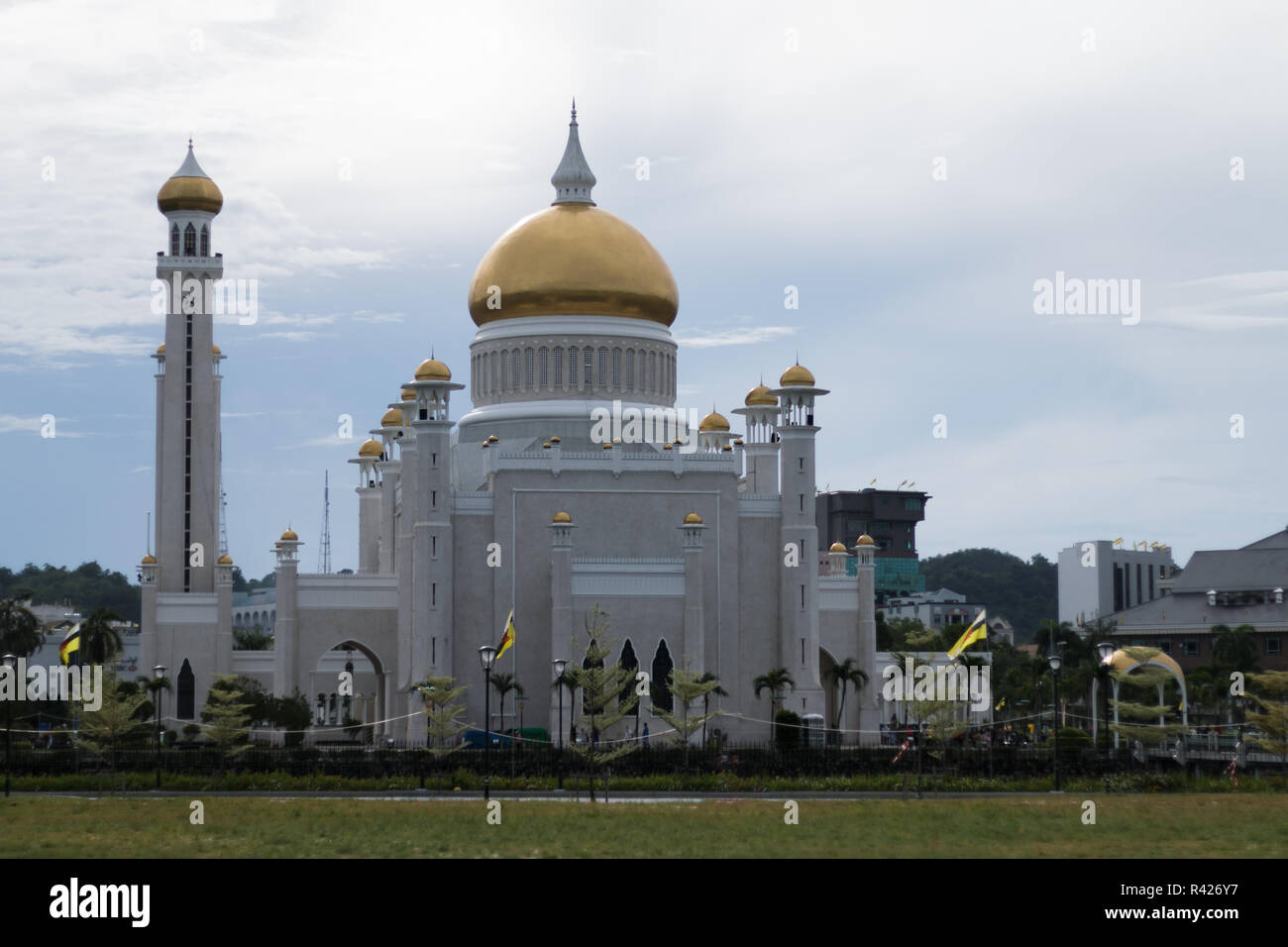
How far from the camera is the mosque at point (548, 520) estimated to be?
5772cm

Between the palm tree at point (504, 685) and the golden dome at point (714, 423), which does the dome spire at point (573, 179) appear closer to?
the golden dome at point (714, 423)

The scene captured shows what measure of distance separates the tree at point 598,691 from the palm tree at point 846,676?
Answer: 7459 mm

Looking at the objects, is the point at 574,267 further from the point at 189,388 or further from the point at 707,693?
the point at 707,693

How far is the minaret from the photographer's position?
5950cm

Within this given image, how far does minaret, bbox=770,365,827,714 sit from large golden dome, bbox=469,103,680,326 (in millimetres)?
7334

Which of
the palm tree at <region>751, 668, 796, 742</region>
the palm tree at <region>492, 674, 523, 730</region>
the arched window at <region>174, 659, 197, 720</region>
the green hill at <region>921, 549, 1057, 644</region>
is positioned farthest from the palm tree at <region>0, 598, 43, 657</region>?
the green hill at <region>921, 549, 1057, 644</region>

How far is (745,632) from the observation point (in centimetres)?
6041

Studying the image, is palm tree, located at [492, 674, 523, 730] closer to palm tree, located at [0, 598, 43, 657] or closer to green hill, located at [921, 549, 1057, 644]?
palm tree, located at [0, 598, 43, 657]

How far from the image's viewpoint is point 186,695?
61.6 meters

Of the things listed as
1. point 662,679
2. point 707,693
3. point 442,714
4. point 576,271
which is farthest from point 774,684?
point 576,271

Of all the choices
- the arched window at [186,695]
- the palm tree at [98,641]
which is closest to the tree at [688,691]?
the arched window at [186,695]

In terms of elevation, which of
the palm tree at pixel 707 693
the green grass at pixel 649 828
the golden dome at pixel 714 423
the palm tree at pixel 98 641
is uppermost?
the golden dome at pixel 714 423

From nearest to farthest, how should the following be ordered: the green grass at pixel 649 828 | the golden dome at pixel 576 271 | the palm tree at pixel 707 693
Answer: the green grass at pixel 649 828 → the palm tree at pixel 707 693 → the golden dome at pixel 576 271
